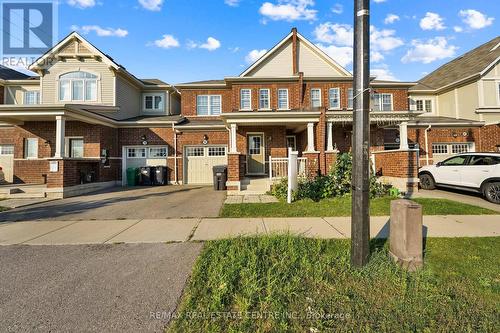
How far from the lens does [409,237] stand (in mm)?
3457

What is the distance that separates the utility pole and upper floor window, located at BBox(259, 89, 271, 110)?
39.6ft

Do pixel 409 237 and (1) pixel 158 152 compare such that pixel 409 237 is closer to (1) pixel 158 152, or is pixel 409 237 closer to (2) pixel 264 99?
(2) pixel 264 99

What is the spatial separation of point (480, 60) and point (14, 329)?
2599 cm

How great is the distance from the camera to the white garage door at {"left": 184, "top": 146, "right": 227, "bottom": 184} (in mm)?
15062

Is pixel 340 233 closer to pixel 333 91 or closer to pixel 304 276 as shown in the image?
pixel 304 276

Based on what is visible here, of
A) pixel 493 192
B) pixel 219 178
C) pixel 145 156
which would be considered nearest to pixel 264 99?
pixel 219 178

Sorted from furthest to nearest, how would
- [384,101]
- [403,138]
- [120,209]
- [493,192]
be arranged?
[384,101] → [403,138] → [493,192] → [120,209]

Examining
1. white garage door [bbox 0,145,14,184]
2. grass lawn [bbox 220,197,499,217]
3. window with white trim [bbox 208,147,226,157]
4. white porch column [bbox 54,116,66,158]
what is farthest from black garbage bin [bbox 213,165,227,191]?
white garage door [bbox 0,145,14,184]

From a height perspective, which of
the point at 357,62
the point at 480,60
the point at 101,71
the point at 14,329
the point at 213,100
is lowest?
the point at 14,329

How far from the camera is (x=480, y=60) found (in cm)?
1744

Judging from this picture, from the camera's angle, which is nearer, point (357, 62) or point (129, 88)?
point (357, 62)

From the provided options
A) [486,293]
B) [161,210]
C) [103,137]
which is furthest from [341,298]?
[103,137]

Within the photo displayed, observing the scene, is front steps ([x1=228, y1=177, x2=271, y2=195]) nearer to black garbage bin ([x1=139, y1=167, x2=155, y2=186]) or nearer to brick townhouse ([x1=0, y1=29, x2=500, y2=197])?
brick townhouse ([x1=0, y1=29, x2=500, y2=197])

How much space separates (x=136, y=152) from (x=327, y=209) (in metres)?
12.5
